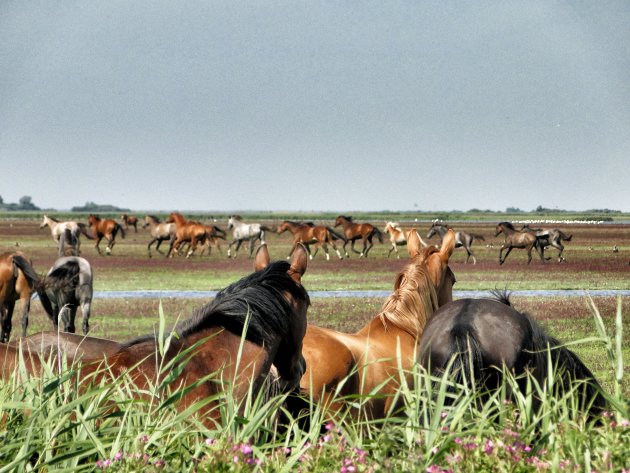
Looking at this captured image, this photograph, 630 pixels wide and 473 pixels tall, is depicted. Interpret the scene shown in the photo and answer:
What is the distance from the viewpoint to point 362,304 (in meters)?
17.7

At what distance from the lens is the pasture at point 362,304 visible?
2.64m

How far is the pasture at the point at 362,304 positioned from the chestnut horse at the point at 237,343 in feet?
0.92

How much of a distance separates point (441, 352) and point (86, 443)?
212 cm

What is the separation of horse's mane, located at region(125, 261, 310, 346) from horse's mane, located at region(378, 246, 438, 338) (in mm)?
1957

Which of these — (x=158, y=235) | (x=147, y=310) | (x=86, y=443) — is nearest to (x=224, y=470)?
(x=86, y=443)

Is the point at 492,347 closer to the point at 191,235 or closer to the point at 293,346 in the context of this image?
the point at 293,346

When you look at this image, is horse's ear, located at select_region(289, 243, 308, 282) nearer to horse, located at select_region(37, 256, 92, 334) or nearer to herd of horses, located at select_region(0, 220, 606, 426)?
herd of horses, located at select_region(0, 220, 606, 426)

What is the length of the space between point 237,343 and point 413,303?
7.37 feet

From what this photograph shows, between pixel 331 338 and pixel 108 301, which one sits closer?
pixel 331 338

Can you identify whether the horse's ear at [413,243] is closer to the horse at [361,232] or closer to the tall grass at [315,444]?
the tall grass at [315,444]

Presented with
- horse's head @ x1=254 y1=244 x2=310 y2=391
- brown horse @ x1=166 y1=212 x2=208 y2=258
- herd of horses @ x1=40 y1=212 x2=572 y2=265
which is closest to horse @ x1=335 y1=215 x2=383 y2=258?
herd of horses @ x1=40 y1=212 x2=572 y2=265

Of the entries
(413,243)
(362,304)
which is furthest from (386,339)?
(362,304)

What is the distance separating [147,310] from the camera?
1705 cm

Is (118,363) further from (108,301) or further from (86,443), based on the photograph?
(108,301)
